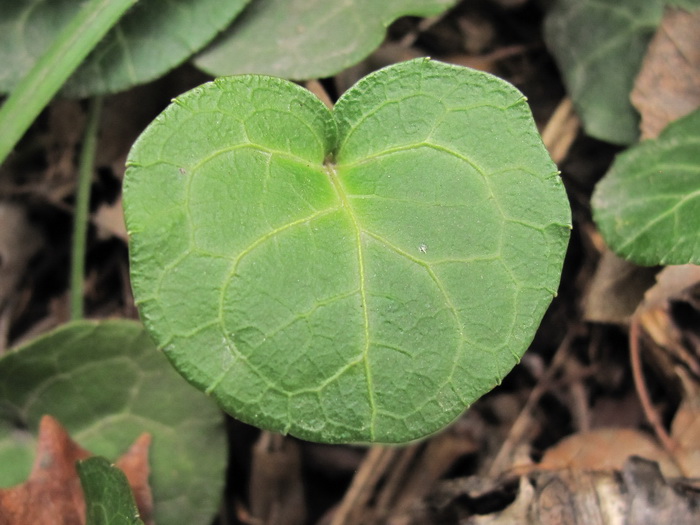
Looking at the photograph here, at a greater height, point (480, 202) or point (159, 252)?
point (159, 252)

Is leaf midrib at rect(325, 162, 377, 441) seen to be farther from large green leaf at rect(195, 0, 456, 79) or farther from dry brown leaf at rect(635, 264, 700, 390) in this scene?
dry brown leaf at rect(635, 264, 700, 390)

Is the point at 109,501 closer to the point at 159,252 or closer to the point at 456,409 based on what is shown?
the point at 159,252

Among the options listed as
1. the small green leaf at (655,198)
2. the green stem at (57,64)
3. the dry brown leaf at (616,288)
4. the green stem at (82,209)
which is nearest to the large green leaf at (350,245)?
the small green leaf at (655,198)

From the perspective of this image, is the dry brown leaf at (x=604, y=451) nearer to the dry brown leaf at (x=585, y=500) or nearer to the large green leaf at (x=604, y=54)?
the dry brown leaf at (x=585, y=500)

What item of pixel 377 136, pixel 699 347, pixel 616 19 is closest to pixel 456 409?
pixel 377 136

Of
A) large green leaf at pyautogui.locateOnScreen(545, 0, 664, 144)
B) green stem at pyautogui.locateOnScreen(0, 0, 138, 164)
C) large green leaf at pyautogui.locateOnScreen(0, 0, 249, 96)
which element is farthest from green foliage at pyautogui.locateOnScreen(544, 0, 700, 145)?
green stem at pyautogui.locateOnScreen(0, 0, 138, 164)

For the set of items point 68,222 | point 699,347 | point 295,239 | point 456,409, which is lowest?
point 699,347

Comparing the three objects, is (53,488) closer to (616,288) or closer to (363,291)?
(363,291)
